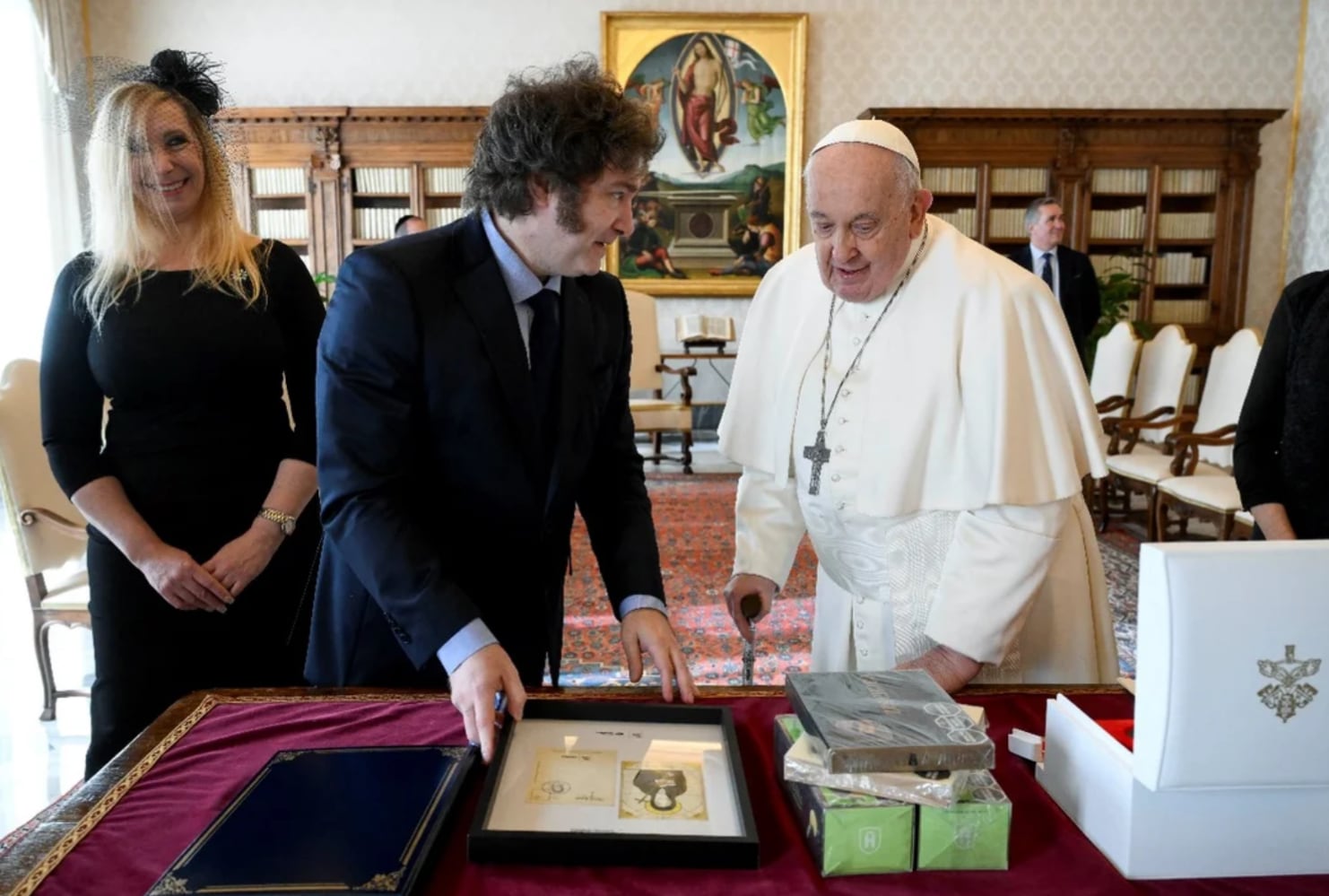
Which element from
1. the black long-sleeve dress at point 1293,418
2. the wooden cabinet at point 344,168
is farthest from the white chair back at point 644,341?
the black long-sleeve dress at point 1293,418

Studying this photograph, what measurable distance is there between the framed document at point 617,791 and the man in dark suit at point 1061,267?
6604 mm

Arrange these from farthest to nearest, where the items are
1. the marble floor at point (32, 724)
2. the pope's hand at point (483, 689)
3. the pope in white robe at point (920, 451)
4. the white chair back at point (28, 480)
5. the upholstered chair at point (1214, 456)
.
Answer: the upholstered chair at point (1214, 456) → the white chair back at point (28, 480) → the marble floor at point (32, 724) → the pope in white robe at point (920, 451) → the pope's hand at point (483, 689)

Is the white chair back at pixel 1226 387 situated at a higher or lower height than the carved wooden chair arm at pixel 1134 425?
higher

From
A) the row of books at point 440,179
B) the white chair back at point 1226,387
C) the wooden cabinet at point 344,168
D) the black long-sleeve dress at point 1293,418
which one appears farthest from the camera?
the row of books at point 440,179

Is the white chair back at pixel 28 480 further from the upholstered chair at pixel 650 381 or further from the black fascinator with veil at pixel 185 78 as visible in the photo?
the upholstered chair at pixel 650 381

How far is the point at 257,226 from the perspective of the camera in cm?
937

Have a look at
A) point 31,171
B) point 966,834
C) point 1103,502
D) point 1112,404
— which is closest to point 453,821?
point 966,834

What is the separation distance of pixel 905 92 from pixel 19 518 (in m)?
8.12

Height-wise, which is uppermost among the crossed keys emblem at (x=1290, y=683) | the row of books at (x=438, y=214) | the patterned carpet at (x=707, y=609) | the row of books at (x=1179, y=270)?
the row of books at (x=438, y=214)

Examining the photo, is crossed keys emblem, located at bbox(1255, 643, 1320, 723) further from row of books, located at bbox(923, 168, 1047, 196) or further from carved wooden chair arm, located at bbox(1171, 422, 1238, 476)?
row of books, located at bbox(923, 168, 1047, 196)

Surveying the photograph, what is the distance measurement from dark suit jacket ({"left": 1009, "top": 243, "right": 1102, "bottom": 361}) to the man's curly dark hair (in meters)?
6.47

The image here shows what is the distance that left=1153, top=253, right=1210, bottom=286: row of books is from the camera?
9344 mm

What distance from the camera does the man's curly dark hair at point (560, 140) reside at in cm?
148

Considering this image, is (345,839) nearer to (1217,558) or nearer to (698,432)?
(1217,558)
